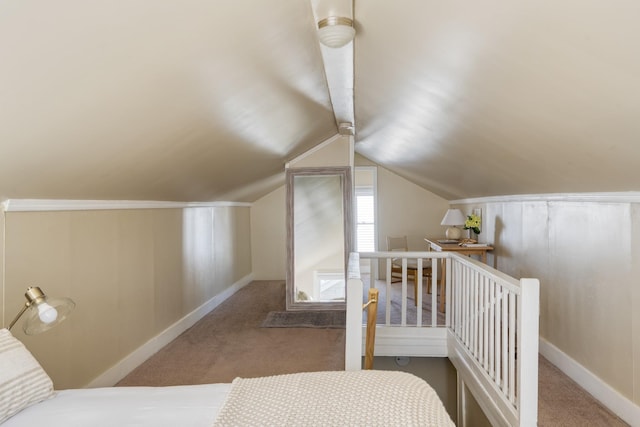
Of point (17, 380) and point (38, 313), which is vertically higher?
point (38, 313)

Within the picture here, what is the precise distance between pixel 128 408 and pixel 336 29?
68.6 inches

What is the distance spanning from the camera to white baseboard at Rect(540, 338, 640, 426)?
249cm

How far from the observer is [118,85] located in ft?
5.63

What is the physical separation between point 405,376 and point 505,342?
982mm

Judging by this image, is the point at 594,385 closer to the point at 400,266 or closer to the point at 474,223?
the point at 474,223

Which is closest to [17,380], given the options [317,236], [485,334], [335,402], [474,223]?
[335,402]

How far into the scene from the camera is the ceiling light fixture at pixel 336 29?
71.3 inches

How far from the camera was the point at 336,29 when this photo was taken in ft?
5.98

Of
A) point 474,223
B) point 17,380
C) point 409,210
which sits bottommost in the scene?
point 17,380

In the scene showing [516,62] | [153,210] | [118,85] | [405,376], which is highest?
[516,62]

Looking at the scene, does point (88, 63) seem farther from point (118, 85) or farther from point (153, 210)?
point (153, 210)

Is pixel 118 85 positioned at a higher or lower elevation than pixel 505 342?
higher

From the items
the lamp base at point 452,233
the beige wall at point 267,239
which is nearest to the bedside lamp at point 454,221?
the lamp base at point 452,233

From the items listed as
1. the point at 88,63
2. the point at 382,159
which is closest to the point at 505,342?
the point at 88,63
